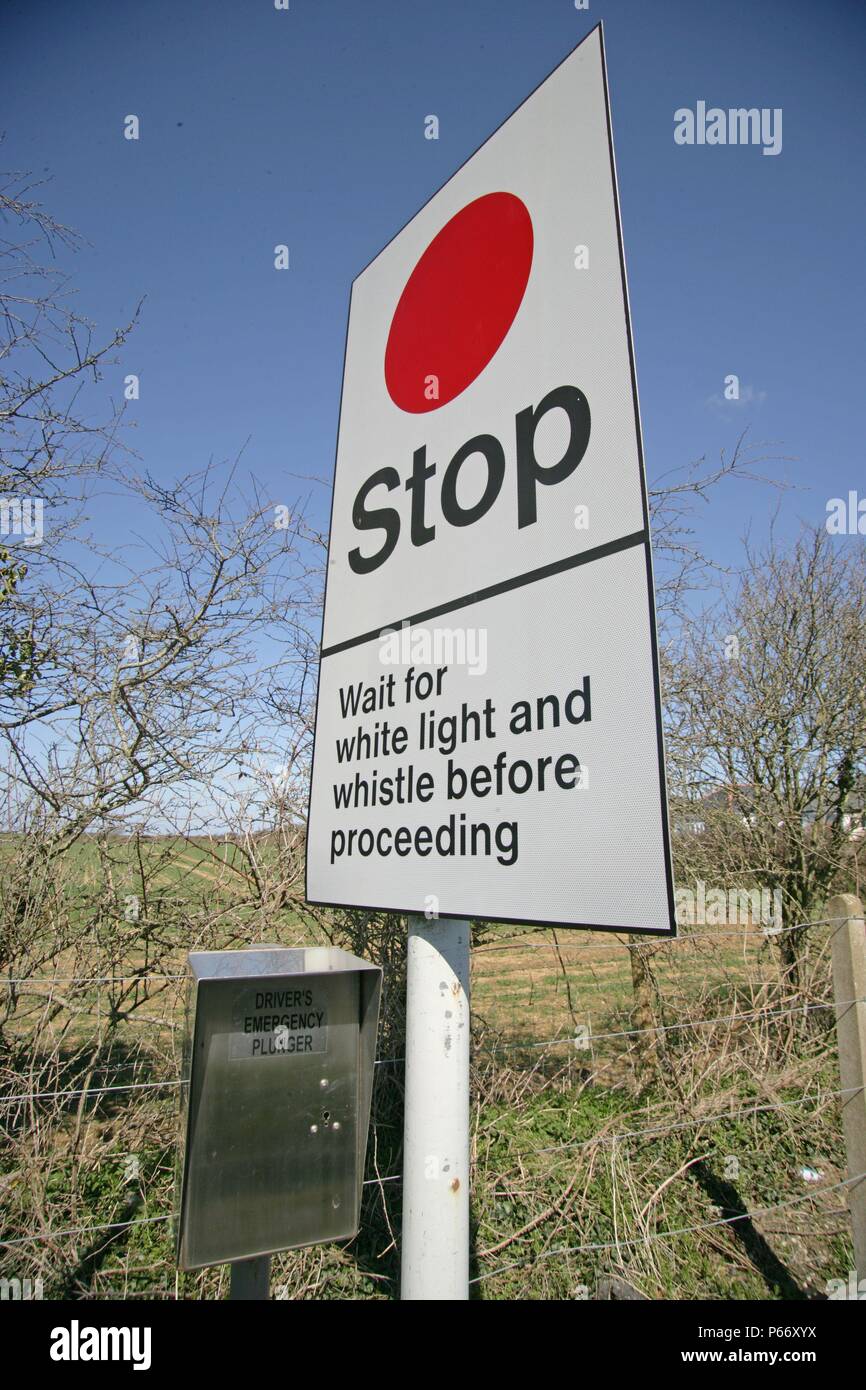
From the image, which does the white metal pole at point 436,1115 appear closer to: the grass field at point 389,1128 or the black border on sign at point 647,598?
the black border on sign at point 647,598

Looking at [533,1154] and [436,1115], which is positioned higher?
[436,1115]

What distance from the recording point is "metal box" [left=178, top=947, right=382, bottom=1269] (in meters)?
A: 1.37

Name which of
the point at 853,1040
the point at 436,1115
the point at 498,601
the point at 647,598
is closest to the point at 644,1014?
the point at 853,1040

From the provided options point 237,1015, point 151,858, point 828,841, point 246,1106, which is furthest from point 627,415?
point 828,841

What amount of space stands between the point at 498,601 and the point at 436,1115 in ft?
3.38

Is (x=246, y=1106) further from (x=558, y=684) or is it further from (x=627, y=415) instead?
(x=627, y=415)

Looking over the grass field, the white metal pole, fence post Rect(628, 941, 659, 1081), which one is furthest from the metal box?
fence post Rect(628, 941, 659, 1081)

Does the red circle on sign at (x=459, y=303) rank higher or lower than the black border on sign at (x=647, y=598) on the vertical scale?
higher

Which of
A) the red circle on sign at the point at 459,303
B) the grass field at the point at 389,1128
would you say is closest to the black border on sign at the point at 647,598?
the red circle on sign at the point at 459,303

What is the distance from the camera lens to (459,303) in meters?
1.80

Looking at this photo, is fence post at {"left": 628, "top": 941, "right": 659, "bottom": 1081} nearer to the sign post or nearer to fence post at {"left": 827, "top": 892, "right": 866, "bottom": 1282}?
fence post at {"left": 827, "top": 892, "right": 866, "bottom": 1282}

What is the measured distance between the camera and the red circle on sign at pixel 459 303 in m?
1.63

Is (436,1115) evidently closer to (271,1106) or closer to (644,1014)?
(271,1106)

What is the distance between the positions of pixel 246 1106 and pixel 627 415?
4.79 ft
